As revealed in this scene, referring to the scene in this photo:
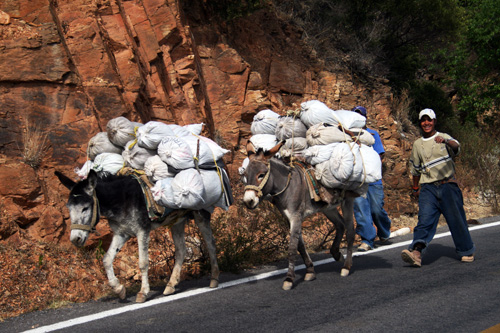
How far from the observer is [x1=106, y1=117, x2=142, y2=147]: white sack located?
7.64 m

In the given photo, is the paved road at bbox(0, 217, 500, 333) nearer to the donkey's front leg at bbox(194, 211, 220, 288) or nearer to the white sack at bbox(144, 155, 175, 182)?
the donkey's front leg at bbox(194, 211, 220, 288)

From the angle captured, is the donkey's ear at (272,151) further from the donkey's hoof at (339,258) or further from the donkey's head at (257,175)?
the donkey's hoof at (339,258)

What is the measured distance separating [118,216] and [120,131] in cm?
134

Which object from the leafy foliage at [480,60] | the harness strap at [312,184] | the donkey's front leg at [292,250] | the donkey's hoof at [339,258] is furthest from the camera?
the leafy foliage at [480,60]

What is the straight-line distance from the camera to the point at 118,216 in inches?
274

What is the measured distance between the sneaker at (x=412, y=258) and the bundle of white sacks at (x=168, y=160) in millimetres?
2738

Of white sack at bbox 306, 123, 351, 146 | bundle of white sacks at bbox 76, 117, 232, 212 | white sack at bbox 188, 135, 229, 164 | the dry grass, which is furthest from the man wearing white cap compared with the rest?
the dry grass

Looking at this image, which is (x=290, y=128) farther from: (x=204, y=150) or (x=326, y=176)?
(x=204, y=150)

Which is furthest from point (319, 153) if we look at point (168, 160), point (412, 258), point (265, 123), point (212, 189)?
point (168, 160)

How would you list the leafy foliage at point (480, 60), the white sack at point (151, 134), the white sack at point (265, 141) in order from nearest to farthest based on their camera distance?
the white sack at point (151, 134), the white sack at point (265, 141), the leafy foliage at point (480, 60)

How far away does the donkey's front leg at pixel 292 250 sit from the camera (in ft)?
23.2

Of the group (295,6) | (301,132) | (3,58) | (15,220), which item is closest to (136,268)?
(15,220)

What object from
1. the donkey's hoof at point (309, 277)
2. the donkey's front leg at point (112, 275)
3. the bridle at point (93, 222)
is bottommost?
the donkey's hoof at point (309, 277)

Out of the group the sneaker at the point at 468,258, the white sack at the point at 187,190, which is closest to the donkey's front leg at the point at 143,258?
the white sack at the point at 187,190
